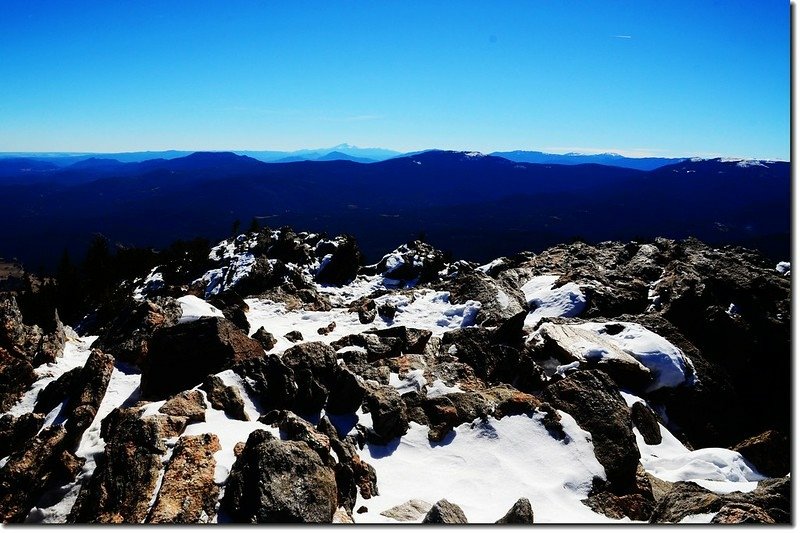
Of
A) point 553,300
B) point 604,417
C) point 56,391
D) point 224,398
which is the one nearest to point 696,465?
point 604,417

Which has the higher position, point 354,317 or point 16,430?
point 16,430

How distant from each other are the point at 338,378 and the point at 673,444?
47.1ft

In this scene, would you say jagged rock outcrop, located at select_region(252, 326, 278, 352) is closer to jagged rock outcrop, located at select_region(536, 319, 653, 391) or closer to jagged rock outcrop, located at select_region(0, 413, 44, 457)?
jagged rock outcrop, located at select_region(0, 413, 44, 457)

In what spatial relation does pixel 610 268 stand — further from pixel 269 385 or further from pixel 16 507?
pixel 16 507

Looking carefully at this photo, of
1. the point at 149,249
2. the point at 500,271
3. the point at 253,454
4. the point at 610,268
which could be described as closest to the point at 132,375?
the point at 253,454

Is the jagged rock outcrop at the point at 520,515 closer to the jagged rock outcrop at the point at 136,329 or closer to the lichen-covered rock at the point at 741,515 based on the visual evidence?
the lichen-covered rock at the point at 741,515

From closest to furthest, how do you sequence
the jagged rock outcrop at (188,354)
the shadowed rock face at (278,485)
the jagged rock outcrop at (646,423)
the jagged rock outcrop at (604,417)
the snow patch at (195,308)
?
the shadowed rock face at (278,485) < the jagged rock outcrop at (604,417) < the jagged rock outcrop at (188,354) < the jagged rock outcrop at (646,423) < the snow patch at (195,308)

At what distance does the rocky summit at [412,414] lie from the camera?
1117 cm

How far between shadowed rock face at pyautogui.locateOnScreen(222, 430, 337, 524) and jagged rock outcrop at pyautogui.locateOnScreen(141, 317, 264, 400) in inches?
305

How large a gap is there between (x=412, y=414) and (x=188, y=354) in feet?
31.9

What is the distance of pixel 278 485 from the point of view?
1038cm

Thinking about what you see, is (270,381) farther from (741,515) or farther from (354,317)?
(354,317)

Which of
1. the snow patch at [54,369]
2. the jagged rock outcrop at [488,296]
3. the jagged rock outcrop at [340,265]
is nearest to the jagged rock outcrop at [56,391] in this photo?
the snow patch at [54,369]

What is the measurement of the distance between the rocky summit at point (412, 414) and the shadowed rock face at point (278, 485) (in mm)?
47
